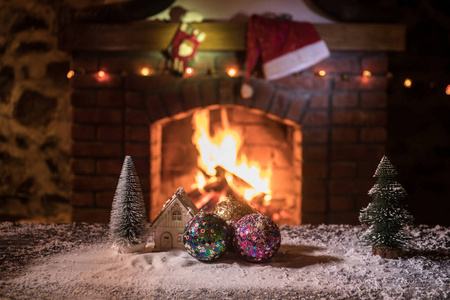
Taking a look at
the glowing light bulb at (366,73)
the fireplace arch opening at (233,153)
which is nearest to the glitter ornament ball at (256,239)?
the glowing light bulb at (366,73)

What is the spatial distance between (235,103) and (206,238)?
1870mm

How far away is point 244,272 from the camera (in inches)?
57.2

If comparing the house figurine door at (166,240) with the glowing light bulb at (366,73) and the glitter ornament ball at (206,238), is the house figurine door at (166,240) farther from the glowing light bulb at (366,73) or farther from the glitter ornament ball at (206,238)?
the glowing light bulb at (366,73)

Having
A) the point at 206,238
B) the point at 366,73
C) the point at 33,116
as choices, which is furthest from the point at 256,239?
the point at 33,116

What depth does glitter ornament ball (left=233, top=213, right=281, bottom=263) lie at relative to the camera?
4.99 feet

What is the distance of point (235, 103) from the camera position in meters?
3.26

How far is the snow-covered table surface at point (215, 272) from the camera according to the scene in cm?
129

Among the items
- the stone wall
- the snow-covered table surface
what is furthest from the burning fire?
the snow-covered table surface

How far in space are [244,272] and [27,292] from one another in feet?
2.16

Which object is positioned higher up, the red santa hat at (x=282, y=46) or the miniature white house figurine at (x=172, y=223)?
the red santa hat at (x=282, y=46)

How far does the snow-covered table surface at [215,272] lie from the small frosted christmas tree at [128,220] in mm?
59

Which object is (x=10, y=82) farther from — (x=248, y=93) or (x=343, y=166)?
(x=343, y=166)

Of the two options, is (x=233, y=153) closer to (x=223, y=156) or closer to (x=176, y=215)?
(x=223, y=156)

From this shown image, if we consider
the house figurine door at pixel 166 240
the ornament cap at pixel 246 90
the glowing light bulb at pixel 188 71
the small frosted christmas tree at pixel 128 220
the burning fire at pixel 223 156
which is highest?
the glowing light bulb at pixel 188 71
